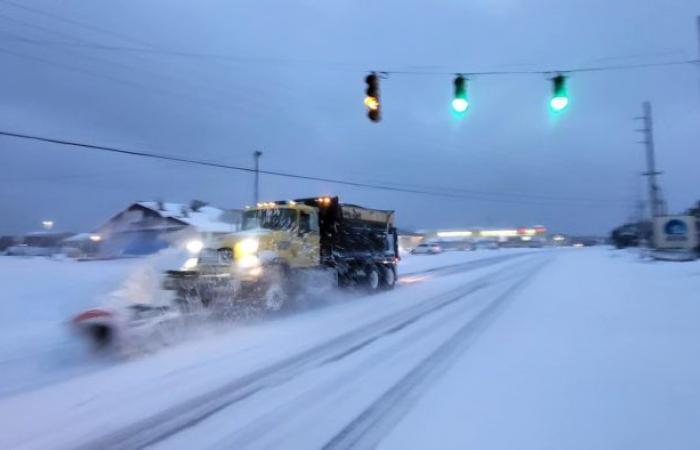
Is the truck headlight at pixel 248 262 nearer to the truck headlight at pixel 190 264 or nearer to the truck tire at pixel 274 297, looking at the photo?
the truck tire at pixel 274 297

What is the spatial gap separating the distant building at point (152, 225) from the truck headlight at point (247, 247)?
105 ft

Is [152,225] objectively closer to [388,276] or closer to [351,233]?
[388,276]

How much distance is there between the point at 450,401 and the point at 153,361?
5.06 m

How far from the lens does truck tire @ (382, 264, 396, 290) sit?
21.0 meters

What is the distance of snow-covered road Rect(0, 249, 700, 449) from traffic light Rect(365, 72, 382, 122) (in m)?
5.16

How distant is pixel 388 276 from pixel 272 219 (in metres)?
Answer: 7.06

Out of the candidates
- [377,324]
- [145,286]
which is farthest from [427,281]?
[145,286]

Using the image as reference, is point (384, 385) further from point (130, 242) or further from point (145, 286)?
point (130, 242)

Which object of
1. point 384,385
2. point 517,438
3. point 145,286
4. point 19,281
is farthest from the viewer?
point 19,281

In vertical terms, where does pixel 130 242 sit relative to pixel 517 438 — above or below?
above

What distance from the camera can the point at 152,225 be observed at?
49.1 metres

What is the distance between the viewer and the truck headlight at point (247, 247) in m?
13.8

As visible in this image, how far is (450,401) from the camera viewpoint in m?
6.21

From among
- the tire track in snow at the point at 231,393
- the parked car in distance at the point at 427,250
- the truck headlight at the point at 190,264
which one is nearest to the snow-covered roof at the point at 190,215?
the parked car in distance at the point at 427,250
